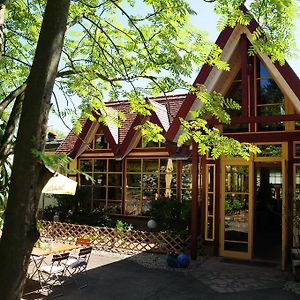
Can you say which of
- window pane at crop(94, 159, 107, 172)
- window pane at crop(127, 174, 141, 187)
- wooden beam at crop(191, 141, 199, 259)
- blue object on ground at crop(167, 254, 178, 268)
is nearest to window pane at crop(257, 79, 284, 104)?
wooden beam at crop(191, 141, 199, 259)

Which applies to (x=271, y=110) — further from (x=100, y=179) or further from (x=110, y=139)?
(x=100, y=179)

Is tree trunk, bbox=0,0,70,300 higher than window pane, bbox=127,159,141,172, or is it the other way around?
window pane, bbox=127,159,141,172

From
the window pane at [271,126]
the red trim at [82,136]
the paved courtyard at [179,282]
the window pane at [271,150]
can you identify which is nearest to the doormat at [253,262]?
the paved courtyard at [179,282]

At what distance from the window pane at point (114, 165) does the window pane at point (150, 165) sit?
1341 mm

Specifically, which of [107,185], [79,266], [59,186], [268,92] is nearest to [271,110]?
[268,92]

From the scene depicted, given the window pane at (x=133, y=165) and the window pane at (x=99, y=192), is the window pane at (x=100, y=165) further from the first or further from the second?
the window pane at (x=133, y=165)

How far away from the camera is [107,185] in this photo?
18453 millimetres

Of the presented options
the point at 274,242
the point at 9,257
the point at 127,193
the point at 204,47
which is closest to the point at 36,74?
the point at 9,257

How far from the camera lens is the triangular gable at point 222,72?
33.0 feet

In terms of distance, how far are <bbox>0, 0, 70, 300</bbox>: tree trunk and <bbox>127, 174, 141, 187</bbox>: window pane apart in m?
14.7

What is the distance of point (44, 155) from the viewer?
2854 mm

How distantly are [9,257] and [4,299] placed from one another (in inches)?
11.9

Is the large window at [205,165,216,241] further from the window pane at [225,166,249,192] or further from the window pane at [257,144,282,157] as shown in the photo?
the window pane at [257,144,282,157]

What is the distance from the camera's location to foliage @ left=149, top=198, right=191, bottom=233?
13586 millimetres
